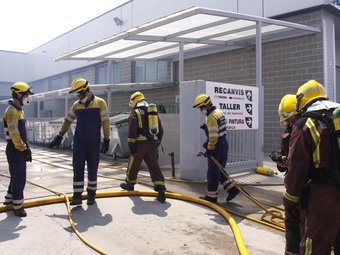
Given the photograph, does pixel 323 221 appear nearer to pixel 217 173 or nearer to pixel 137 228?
pixel 137 228

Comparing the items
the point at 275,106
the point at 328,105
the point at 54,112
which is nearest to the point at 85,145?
the point at 328,105

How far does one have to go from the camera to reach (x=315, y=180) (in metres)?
2.64

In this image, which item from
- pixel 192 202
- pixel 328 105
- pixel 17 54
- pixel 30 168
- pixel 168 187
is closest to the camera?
pixel 328 105

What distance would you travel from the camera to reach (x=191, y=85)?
26.0ft

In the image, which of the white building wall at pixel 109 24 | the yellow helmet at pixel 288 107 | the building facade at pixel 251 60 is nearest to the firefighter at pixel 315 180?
the yellow helmet at pixel 288 107

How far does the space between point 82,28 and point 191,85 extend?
1908 cm

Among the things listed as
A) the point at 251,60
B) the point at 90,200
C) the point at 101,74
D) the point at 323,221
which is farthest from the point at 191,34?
the point at 101,74

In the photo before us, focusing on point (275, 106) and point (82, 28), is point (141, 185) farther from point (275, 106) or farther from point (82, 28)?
point (82, 28)

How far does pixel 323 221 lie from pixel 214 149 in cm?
345

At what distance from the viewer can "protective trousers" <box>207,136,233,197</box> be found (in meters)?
5.87

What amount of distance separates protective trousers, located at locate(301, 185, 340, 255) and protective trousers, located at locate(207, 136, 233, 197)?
129 inches

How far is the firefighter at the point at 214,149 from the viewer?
232 inches

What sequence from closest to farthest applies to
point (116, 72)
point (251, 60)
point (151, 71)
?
point (251, 60), point (151, 71), point (116, 72)

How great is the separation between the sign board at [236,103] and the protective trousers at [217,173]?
2034 millimetres
